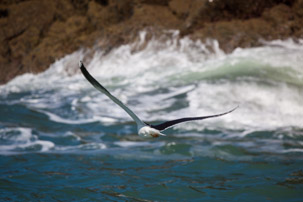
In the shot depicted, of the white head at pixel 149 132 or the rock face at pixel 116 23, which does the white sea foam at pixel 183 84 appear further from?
the white head at pixel 149 132

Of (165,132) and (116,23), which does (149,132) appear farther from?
(116,23)

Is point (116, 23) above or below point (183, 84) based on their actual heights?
above

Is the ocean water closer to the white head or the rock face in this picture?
the rock face

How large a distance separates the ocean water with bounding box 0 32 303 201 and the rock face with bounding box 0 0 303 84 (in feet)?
1.45

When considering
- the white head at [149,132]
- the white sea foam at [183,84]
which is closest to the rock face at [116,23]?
the white sea foam at [183,84]

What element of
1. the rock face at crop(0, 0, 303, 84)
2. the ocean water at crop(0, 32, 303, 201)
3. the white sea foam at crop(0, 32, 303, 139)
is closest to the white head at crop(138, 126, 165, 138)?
the ocean water at crop(0, 32, 303, 201)

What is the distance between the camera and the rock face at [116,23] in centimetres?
1225

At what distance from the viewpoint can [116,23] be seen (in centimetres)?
1413

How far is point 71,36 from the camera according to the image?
14.4 m

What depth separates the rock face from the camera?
482 inches

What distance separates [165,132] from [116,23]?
667 centimetres

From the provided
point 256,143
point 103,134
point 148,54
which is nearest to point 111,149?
point 103,134

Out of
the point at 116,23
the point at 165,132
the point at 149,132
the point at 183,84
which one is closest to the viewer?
the point at 149,132

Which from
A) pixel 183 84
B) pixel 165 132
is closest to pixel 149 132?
pixel 165 132
